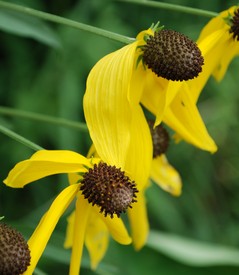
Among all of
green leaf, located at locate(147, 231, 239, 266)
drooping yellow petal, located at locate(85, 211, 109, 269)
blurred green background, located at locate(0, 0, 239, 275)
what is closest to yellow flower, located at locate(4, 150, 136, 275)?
drooping yellow petal, located at locate(85, 211, 109, 269)

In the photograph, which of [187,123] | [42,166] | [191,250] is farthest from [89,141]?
[42,166]

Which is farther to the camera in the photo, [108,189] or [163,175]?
[163,175]

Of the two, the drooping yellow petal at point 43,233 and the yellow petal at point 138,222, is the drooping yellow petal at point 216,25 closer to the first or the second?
the yellow petal at point 138,222

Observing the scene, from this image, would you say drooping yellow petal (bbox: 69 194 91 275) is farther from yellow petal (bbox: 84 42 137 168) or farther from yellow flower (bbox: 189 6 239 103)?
yellow flower (bbox: 189 6 239 103)

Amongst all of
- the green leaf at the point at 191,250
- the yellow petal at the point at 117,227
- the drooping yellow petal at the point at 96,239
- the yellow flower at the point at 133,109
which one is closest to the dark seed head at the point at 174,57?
the yellow flower at the point at 133,109

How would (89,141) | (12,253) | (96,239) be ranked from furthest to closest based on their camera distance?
(89,141), (96,239), (12,253)

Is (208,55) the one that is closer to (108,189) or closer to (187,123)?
(187,123)
